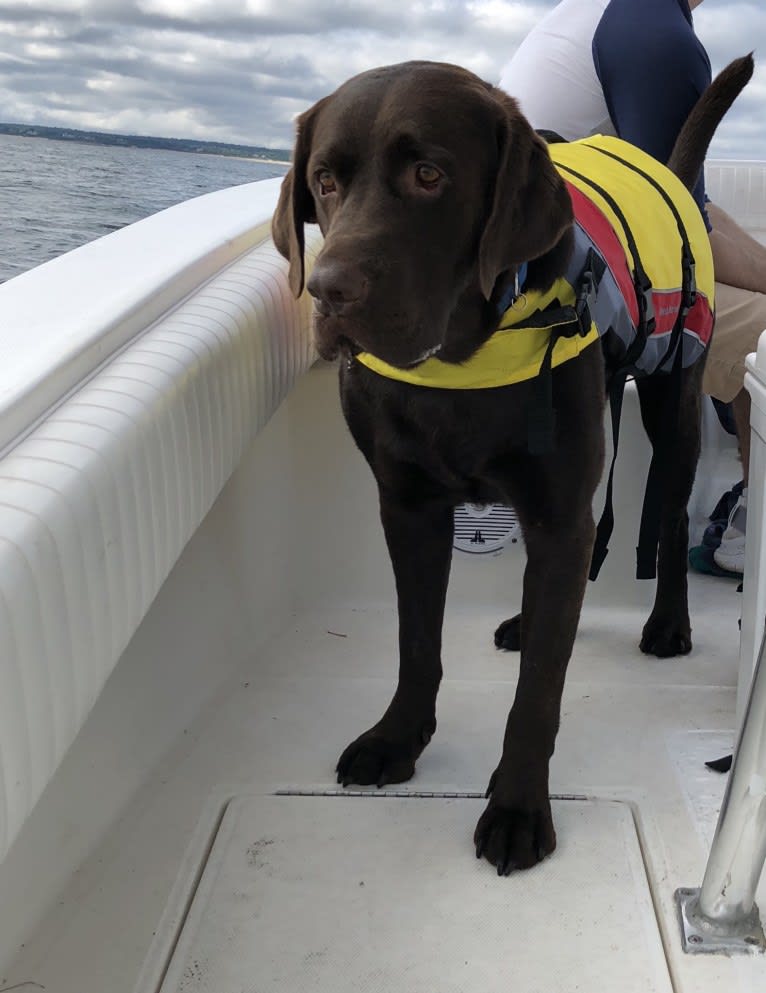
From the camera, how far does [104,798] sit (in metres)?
1.37

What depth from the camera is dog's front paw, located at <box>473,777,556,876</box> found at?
134cm

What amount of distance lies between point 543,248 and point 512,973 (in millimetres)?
820

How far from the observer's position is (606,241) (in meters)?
1.53

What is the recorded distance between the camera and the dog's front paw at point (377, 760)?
60.6 inches

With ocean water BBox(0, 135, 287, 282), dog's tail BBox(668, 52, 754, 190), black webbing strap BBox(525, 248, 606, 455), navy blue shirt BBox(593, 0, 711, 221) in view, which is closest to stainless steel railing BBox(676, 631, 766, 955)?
black webbing strap BBox(525, 248, 606, 455)

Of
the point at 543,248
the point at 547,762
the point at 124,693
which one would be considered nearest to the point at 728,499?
the point at 547,762

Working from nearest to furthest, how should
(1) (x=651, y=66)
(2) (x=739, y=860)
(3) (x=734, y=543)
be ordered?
(2) (x=739, y=860) < (1) (x=651, y=66) < (3) (x=734, y=543)

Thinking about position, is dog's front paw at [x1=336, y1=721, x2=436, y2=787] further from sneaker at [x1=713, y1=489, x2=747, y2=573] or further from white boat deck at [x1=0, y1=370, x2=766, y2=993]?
sneaker at [x1=713, y1=489, x2=747, y2=573]

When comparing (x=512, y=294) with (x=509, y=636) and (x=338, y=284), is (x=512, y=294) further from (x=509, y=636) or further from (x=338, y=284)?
(x=509, y=636)

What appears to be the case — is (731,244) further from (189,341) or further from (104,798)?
(104,798)

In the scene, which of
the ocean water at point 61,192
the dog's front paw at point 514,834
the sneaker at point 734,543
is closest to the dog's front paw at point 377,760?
the dog's front paw at point 514,834

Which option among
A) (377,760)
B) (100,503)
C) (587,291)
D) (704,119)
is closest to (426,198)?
(587,291)

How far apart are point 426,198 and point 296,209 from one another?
0.28 meters

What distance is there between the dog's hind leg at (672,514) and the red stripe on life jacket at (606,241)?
0.40 metres
